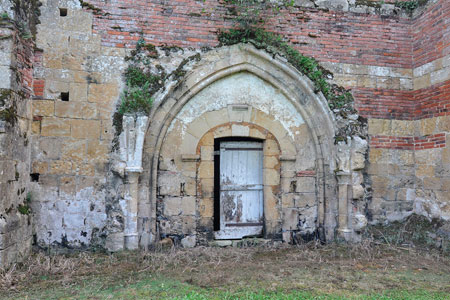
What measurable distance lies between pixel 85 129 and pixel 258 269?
3.33 meters

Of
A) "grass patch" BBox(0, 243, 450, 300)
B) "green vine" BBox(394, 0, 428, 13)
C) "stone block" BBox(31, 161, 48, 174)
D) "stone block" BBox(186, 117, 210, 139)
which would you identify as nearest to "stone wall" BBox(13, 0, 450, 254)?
"stone block" BBox(31, 161, 48, 174)

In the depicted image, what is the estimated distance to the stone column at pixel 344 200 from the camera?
19.9ft

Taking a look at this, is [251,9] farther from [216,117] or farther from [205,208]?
[205,208]

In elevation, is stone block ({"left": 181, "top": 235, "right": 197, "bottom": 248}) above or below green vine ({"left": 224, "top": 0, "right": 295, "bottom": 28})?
below

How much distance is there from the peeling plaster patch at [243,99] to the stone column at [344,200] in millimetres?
1151

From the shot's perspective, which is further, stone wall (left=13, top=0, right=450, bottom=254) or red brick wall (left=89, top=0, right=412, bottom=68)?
red brick wall (left=89, top=0, right=412, bottom=68)

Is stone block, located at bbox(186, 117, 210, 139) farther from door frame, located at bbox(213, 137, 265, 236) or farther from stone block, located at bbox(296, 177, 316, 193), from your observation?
stone block, located at bbox(296, 177, 316, 193)

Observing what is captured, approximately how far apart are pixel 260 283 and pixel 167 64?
3669mm

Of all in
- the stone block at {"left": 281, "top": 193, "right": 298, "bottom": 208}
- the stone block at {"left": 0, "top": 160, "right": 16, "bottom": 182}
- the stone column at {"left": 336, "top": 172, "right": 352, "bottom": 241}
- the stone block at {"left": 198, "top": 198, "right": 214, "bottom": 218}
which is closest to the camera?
the stone block at {"left": 0, "top": 160, "right": 16, "bottom": 182}

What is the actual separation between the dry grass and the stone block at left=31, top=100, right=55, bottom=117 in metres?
2.09

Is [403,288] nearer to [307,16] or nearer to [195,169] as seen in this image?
[195,169]

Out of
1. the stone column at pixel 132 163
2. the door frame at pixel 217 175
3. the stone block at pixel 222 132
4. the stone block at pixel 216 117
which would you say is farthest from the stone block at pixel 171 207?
the stone block at pixel 216 117

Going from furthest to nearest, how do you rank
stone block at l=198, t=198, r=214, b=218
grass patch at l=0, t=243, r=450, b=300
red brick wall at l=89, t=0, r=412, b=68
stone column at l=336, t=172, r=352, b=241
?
stone column at l=336, t=172, r=352, b=241 → stone block at l=198, t=198, r=214, b=218 → red brick wall at l=89, t=0, r=412, b=68 → grass patch at l=0, t=243, r=450, b=300

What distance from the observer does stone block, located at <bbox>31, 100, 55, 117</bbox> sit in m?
5.43
